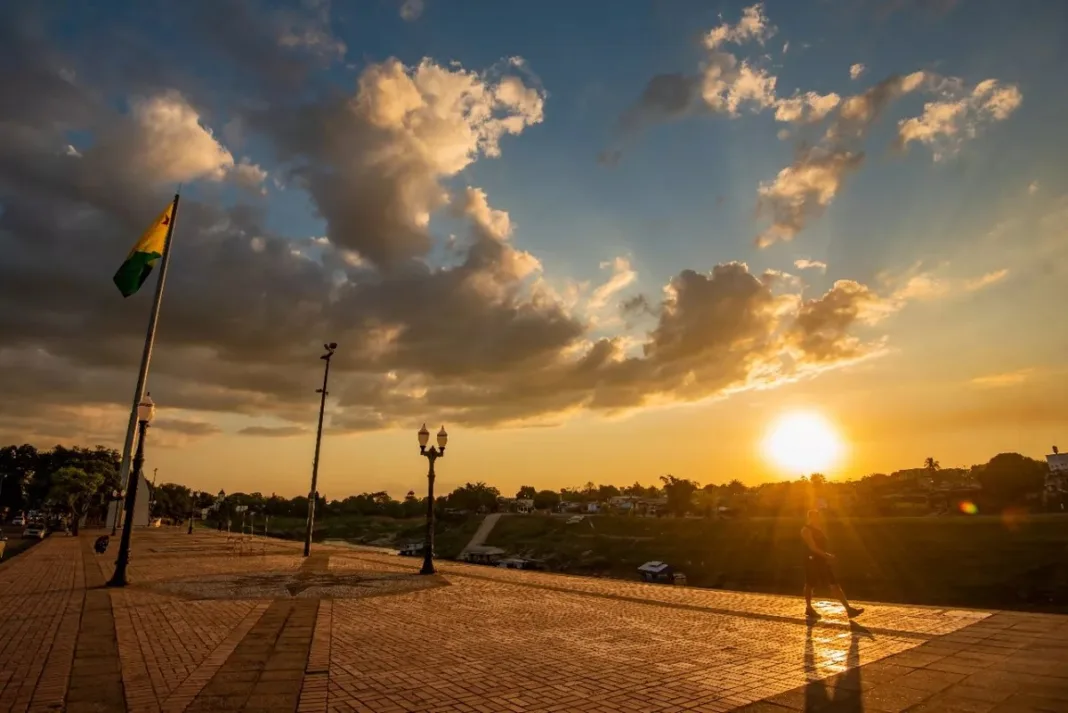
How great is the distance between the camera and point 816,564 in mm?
11039

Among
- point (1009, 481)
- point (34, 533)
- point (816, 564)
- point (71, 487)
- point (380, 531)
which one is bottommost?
point (380, 531)

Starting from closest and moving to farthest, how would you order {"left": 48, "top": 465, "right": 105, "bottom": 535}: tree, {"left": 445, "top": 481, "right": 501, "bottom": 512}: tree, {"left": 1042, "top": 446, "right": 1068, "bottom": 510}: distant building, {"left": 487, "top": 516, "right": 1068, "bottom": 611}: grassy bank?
{"left": 487, "top": 516, "right": 1068, "bottom": 611}: grassy bank → {"left": 48, "top": 465, "right": 105, "bottom": 535}: tree → {"left": 1042, "top": 446, "right": 1068, "bottom": 510}: distant building → {"left": 445, "top": 481, "right": 501, "bottom": 512}: tree

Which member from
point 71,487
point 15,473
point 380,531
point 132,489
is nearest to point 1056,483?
point 132,489

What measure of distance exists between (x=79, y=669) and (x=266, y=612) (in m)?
4.32

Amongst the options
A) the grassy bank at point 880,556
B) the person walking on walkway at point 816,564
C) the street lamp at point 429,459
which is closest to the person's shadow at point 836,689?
the person walking on walkway at point 816,564

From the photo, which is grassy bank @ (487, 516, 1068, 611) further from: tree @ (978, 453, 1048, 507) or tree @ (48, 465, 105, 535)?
tree @ (48, 465, 105, 535)

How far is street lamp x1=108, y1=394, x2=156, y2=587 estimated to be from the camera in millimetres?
14555

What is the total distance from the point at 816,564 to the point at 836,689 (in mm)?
5560

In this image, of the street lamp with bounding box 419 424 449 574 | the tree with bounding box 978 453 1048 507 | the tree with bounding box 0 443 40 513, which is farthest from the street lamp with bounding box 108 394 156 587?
the tree with bounding box 0 443 40 513

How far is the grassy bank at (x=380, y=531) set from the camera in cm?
10553

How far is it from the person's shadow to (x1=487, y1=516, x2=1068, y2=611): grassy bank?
4160cm

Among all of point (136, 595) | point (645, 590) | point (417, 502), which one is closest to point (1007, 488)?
point (645, 590)

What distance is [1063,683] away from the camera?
5.91 m

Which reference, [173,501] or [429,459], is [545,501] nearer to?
[173,501]
